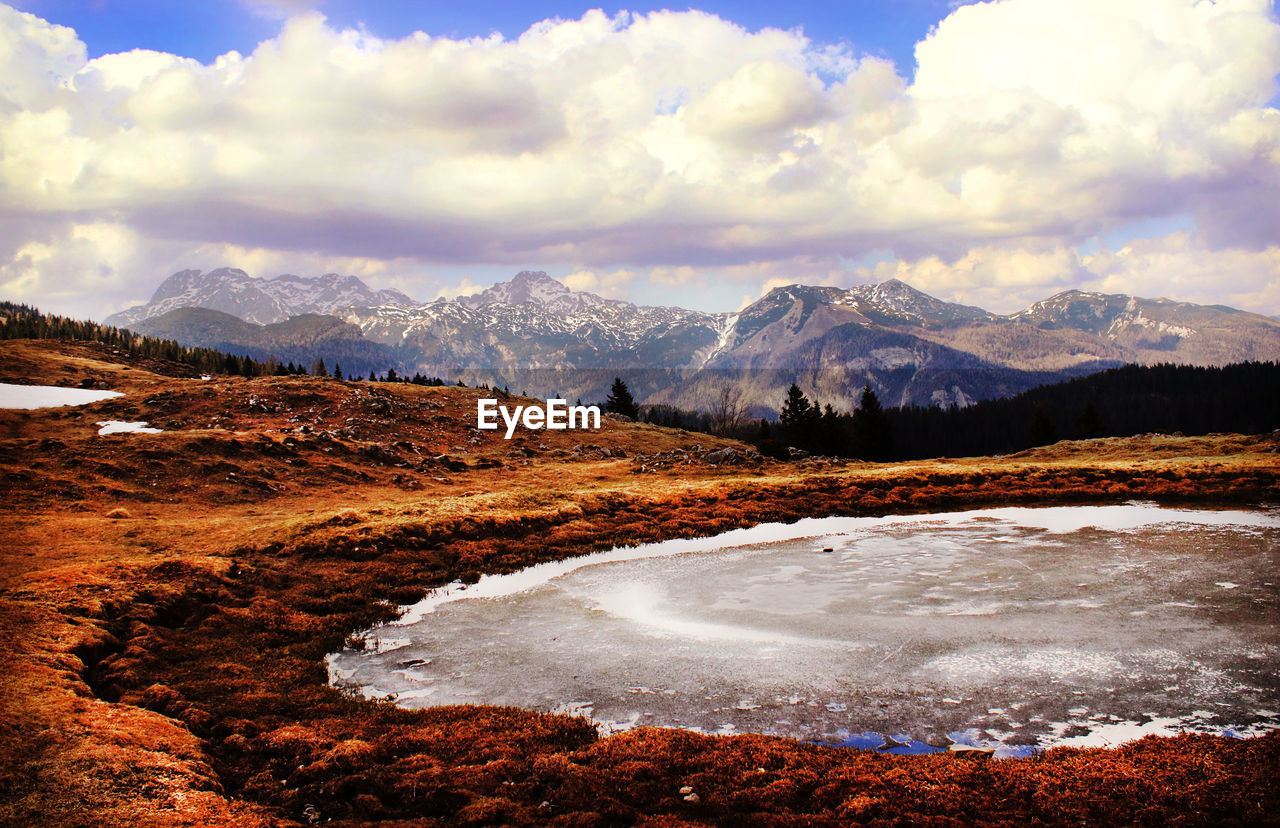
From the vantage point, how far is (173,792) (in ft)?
37.6

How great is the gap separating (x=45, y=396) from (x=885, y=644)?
110 metres

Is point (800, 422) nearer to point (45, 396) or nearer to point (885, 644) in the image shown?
point (885, 644)

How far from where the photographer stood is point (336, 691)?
17.1 m

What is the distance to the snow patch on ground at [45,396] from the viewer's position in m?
80.1

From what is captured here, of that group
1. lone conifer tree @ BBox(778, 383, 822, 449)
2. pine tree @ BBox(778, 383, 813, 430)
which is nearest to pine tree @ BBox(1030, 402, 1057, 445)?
lone conifer tree @ BBox(778, 383, 822, 449)

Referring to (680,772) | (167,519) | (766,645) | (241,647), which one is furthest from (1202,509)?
(167,519)

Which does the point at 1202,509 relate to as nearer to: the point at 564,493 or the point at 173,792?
the point at 564,493

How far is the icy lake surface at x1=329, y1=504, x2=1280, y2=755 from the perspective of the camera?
48.2 feet

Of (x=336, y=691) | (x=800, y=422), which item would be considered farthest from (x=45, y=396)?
(x=800, y=422)

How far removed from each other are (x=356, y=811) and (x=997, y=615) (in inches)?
792

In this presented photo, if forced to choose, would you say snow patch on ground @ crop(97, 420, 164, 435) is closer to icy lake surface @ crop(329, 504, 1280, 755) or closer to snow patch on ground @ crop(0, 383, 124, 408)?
snow patch on ground @ crop(0, 383, 124, 408)

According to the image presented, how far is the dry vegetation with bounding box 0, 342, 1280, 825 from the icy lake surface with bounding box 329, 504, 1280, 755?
4.76 ft

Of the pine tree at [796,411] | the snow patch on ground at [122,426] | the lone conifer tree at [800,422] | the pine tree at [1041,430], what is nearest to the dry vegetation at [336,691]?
the snow patch on ground at [122,426]

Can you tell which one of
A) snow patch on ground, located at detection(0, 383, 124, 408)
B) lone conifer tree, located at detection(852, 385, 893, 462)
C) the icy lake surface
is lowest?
the icy lake surface
